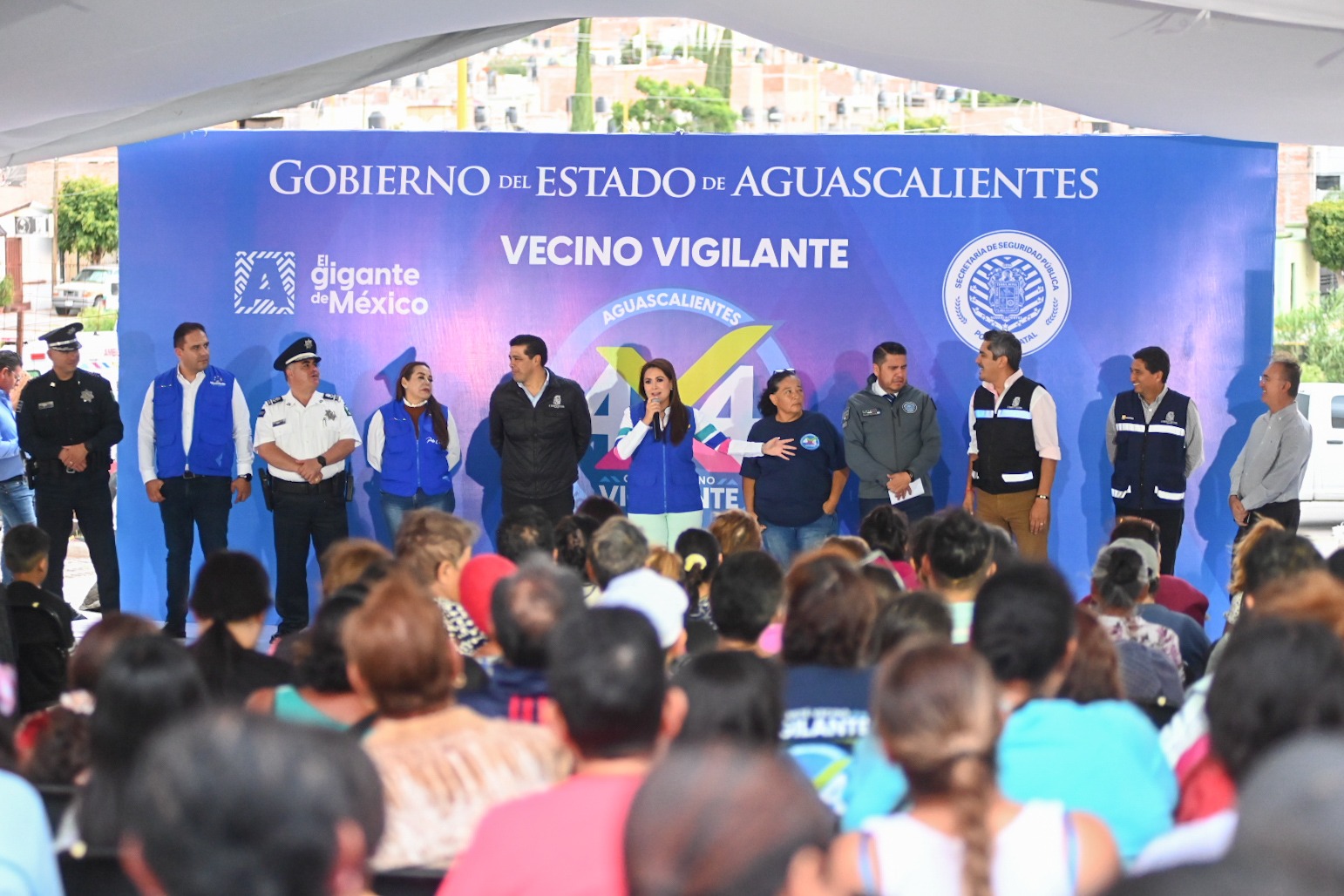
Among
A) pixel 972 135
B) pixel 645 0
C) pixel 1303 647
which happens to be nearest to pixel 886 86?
pixel 972 135

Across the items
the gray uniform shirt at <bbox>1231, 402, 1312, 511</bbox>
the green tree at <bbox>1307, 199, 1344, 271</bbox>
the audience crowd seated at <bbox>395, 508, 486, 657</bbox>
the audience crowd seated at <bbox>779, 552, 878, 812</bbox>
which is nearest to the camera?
the audience crowd seated at <bbox>779, 552, 878, 812</bbox>

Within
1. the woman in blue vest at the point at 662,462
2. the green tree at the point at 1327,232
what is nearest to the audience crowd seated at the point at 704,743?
the woman in blue vest at the point at 662,462

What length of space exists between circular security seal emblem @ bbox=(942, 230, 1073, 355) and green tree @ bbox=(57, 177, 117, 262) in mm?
24951

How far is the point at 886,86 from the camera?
4288cm

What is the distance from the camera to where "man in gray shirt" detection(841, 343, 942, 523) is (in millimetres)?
7211

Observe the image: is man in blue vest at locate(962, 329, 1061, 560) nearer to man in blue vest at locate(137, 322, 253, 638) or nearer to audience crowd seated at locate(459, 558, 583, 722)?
man in blue vest at locate(137, 322, 253, 638)

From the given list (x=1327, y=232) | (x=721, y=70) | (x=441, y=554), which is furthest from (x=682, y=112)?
(x=441, y=554)

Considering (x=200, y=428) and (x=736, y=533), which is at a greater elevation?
(x=200, y=428)

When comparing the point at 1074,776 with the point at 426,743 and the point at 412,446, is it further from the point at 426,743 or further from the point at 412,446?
the point at 412,446

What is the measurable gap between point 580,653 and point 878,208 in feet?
19.9

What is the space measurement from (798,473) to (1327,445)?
8.11 metres

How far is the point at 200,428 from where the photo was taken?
7.31 meters

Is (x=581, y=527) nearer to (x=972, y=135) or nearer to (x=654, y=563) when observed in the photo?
(x=654, y=563)

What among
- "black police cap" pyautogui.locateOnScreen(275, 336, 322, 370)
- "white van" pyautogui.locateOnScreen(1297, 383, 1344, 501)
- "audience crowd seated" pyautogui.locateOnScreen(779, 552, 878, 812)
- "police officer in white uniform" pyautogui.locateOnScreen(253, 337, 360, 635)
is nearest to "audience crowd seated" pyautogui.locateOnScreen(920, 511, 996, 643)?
"audience crowd seated" pyautogui.locateOnScreen(779, 552, 878, 812)
